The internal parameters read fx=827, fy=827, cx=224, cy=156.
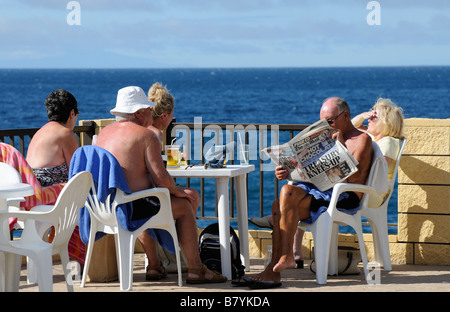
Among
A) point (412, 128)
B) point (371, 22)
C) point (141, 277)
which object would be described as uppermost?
point (371, 22)

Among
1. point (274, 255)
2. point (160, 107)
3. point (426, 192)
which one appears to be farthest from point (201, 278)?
point (426, 192)

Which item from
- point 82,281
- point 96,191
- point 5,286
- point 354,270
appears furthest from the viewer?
point 354,270

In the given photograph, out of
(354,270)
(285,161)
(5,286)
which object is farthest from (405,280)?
(5,286)

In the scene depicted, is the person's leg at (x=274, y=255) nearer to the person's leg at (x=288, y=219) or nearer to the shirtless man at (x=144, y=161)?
the person's leg at (x=288, y=219)

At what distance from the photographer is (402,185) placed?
627 cm

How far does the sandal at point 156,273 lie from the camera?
5656mm

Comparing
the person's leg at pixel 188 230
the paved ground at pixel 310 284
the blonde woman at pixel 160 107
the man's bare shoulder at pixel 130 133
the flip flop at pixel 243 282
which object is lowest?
the paved ground at pixel 310 284

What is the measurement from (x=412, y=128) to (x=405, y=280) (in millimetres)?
1203

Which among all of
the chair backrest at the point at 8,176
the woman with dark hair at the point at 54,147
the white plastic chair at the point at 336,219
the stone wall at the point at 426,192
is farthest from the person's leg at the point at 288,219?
the chair backrest at the point at 8,176

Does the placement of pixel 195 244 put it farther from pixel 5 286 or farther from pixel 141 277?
pixel 5 286

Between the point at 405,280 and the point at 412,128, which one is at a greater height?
the point at 412,128

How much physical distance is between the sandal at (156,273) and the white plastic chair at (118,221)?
0.39 metres

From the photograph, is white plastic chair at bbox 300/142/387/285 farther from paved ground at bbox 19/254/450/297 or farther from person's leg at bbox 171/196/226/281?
person's leg at bbox 171/196/226/281

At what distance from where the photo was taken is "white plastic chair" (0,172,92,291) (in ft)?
13.8
